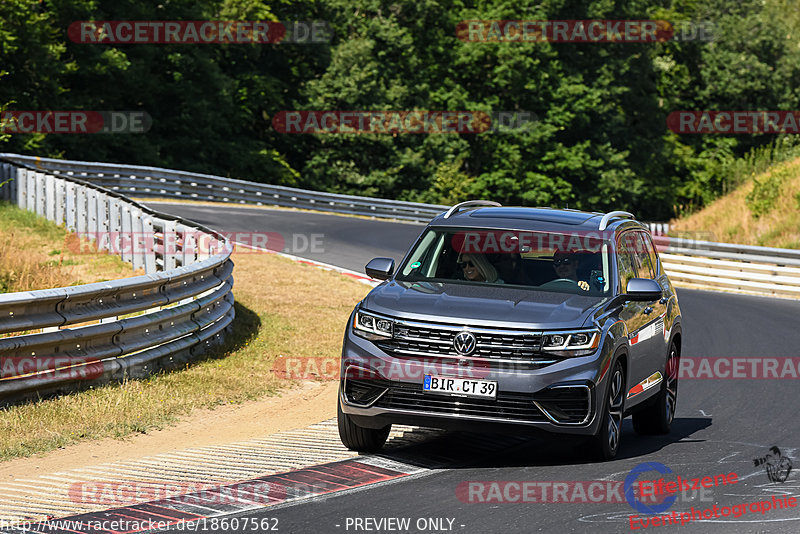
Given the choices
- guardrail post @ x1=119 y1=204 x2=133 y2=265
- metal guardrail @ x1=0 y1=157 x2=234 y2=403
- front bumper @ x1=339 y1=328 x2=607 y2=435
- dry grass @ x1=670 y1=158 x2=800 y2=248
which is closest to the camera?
front bumper @ x1=339 y1=328 x2=607 y2=435

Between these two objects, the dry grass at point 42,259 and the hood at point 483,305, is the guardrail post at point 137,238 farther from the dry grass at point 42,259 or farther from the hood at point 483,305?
the hood at point 483,305

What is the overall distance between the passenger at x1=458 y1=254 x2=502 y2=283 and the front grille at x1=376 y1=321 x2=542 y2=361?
1.20 meters

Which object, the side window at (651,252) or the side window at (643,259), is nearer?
the side window at (643,259)

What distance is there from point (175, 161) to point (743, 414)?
4600 cm

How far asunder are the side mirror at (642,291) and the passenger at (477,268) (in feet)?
3.45

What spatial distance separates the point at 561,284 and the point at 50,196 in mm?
17213

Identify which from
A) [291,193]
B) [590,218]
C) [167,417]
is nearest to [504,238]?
[590,218]

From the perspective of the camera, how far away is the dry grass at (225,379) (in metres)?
9.21

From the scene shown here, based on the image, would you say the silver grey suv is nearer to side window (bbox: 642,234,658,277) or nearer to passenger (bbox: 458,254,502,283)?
passenger (bbox: 458,254,502,283)

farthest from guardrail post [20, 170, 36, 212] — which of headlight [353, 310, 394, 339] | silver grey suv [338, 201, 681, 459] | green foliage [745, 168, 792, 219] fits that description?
green foliage [745, 168, 792, 219]

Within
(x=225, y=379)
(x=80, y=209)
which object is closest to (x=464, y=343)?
(x=225, y=379)

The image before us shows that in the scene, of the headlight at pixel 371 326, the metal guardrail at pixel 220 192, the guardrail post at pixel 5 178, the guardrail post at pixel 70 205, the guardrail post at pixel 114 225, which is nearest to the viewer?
the headlight at pixel 371 326

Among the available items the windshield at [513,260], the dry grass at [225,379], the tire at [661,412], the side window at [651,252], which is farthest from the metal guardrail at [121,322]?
the side window at [651,252]

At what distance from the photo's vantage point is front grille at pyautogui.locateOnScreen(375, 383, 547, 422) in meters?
7.86
